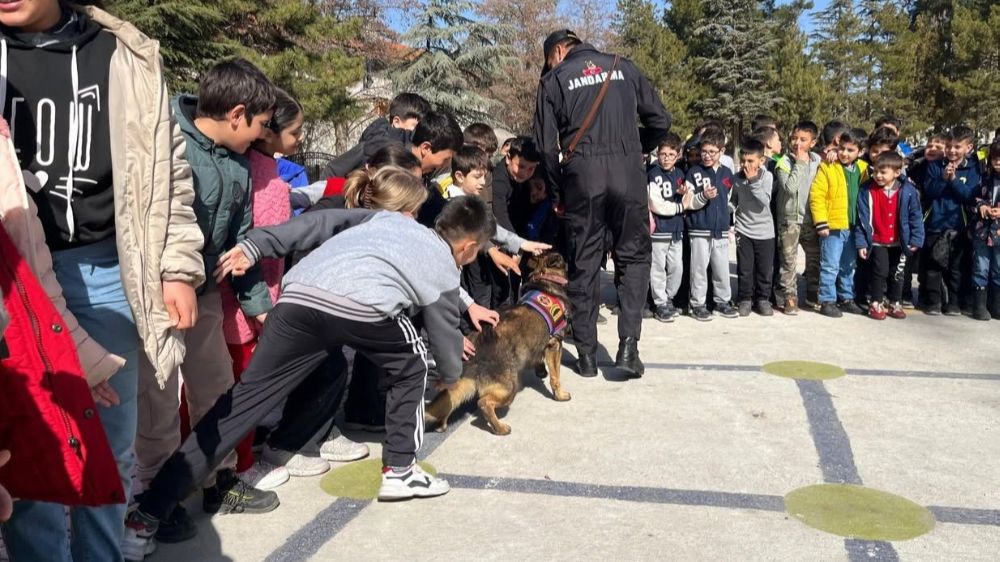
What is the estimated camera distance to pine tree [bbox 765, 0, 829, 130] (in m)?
43.7

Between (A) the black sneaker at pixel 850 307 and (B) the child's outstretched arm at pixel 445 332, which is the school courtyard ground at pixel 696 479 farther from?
(A) the black sneaker at pixel 850 307

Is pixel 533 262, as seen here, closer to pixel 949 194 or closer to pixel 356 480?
pixel 356 480

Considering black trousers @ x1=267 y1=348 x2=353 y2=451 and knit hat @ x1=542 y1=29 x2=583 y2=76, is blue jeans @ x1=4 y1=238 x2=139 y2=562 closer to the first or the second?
black trousers @ x1=267 y1=348 x2=353 y2=451

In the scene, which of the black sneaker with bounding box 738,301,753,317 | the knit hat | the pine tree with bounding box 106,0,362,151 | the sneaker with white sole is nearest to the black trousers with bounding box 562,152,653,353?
the knit hat

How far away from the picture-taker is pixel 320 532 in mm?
3336

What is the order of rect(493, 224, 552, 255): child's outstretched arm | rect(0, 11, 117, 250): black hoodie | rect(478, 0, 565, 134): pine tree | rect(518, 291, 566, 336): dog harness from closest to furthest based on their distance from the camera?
rect(0, 11, 117, 250): black hoodie
rect(518, 291, 566, 336): dog harness
rect(493, 224, 552, 255): child's outstretched arm
rect(478, 0, 565, 134): pine tree

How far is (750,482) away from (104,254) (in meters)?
2.92

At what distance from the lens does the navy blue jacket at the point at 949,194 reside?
7512mm

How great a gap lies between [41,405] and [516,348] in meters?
3.03

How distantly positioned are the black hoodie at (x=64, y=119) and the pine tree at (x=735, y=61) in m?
46.6

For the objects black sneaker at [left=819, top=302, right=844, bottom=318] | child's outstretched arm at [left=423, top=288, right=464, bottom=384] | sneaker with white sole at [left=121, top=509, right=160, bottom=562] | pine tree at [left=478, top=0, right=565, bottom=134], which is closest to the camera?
sneaker with white sole at [left=121, top=509, right=160, bottom=562]

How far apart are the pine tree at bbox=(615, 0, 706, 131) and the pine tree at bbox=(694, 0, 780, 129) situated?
894 millimetres

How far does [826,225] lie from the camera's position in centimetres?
757

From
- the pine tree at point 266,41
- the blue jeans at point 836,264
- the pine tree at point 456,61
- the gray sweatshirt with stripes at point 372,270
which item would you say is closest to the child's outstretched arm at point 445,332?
the gray sweatshirt with stripes at point 372,270
